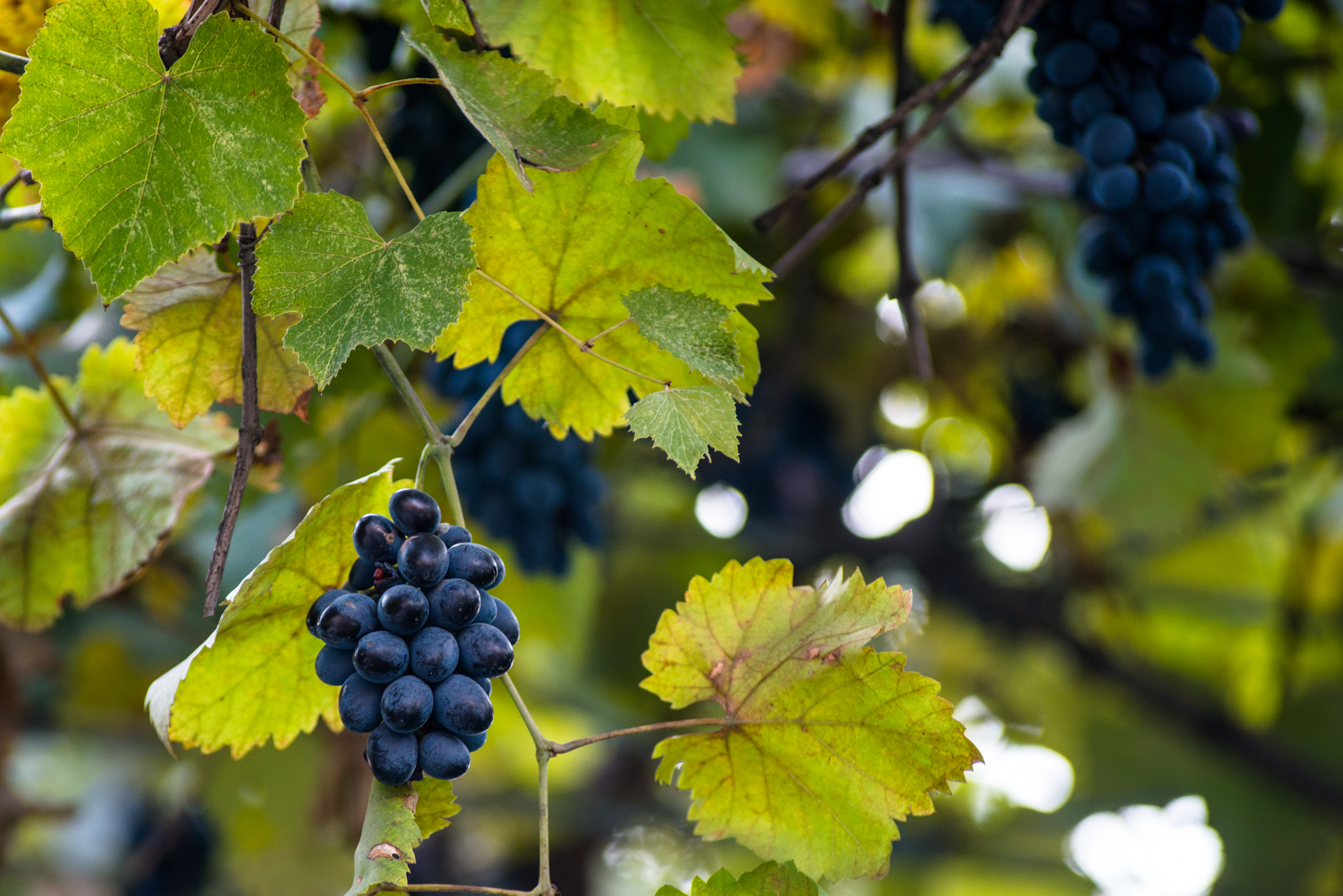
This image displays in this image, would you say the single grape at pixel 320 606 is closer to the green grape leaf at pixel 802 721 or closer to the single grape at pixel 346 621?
the single grape at pixel 346 621

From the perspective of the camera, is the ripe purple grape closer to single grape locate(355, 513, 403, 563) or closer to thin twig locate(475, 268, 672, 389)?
single grape locate(355, 513, 403, 563)

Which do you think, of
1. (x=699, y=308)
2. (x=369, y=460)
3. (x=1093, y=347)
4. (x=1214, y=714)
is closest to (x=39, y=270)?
(x=369, y=460)

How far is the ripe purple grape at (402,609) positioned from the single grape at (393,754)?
0.05 meters

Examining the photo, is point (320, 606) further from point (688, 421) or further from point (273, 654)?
point (688, 421)

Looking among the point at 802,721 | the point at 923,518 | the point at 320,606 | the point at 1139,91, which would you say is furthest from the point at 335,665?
the point at 923,518

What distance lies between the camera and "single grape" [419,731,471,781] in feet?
1.69

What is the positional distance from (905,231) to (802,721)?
534 mm

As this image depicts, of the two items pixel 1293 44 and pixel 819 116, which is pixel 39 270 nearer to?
pixel 819 116

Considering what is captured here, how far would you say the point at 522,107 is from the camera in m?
0.59

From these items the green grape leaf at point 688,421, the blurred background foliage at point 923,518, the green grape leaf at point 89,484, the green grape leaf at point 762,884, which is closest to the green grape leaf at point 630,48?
the blurred background foliage at point 923,518

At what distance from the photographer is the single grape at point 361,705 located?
51 centimetres

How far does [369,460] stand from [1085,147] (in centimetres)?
85

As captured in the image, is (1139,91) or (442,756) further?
(1139,91)

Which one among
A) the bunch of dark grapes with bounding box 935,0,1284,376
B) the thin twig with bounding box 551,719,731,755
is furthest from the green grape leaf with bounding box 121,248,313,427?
the bunch of dark grapes with bounding box 935,0,1284,376
